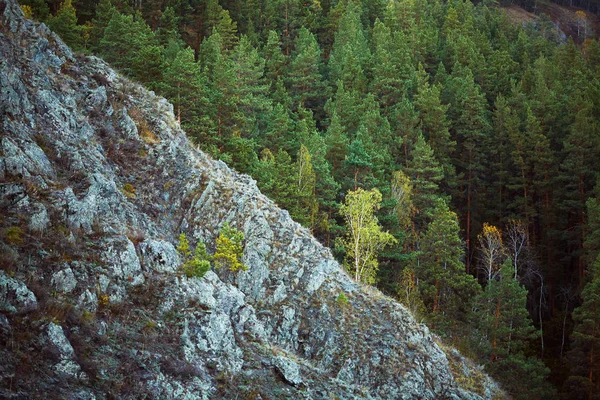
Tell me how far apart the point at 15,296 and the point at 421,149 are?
39.1 m

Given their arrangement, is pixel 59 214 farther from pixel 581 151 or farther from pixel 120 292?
pixel 581 151

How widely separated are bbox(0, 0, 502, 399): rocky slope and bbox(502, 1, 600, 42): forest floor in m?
117

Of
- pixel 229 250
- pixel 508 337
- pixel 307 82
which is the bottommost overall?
pixel 229 250

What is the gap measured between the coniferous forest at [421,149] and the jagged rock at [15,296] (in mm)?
20596

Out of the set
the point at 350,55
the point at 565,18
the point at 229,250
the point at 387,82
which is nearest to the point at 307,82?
the point at 350,55

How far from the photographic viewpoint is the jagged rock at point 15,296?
13.7 meters

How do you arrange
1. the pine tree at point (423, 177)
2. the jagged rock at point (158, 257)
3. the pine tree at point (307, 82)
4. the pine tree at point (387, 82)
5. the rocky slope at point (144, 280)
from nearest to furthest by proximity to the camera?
the rocky slope at point (144, 280) < the jagged rock at point (158, 257) < the pine tree at point (423, 177) < the pine tree at point (387, 82) < the pine tree at point (307, 82)

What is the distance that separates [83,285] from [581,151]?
4692 cm

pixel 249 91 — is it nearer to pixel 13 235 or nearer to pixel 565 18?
pixel 13 235

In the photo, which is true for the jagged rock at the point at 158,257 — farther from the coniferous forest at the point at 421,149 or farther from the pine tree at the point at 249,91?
the pine tree at the point at 249,91

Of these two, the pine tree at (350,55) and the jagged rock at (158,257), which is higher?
the pine tree at (350,55)

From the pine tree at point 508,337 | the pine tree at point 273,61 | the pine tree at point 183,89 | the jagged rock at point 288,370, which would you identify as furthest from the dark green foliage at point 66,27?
the pine tree at point 508,337

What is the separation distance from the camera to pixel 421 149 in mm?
47656

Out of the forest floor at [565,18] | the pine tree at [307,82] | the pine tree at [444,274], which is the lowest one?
the pine tree at [444,274]
